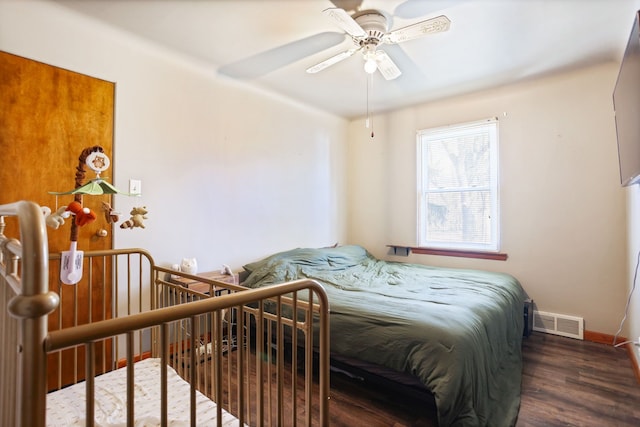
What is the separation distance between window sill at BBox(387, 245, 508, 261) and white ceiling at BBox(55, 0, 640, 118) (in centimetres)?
176

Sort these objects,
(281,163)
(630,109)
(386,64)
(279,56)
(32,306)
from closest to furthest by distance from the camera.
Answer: (32,306)
(630,109)
(386,64)
(279,56)
(281,163)

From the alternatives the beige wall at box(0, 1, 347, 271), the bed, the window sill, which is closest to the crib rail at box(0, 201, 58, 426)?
the bed

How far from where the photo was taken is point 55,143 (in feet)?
6.66

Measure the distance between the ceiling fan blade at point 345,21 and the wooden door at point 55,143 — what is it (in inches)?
Answer: 65.0

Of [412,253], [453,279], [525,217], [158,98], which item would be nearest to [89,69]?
[158,98]

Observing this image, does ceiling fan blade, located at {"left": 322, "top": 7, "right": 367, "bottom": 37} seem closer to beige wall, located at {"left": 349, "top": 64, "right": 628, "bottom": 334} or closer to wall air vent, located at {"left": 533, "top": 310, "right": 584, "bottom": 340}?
beige wall, located at {"left": 349, "top": 64, "right": 628, "bottom": 334}

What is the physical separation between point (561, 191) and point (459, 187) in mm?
930

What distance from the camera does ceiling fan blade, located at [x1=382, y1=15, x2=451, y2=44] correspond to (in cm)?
180

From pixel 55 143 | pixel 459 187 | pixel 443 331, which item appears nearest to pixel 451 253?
pixel 459 187

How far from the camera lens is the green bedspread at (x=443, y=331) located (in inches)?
63.7

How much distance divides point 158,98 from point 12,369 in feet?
7.62

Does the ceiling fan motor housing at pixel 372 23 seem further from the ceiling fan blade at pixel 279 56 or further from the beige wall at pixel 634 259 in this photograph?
the beige wall at pixel 634 259

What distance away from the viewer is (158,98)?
256 cm

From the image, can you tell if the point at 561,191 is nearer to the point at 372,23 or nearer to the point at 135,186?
the point at 372,23
